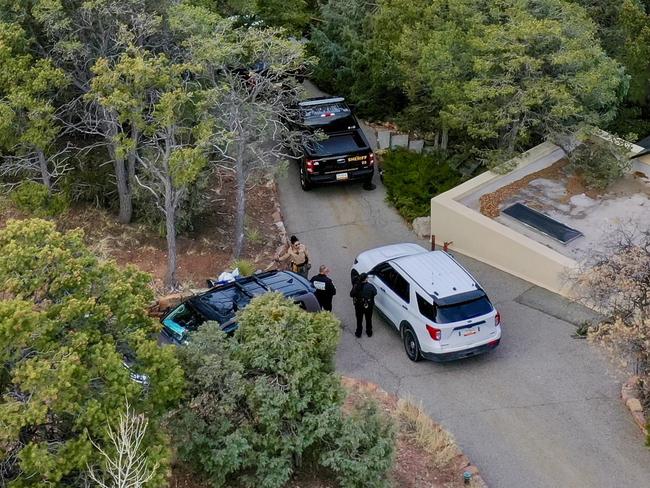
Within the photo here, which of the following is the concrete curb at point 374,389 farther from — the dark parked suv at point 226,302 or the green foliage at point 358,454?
the green foliage at point 358,454

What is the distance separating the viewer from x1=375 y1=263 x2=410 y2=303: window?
1345 cm

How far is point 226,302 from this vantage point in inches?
509

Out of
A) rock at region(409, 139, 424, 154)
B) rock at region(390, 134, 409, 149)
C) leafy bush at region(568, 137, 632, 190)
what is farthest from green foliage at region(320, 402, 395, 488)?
rock at region(390, 134, 409, 149)

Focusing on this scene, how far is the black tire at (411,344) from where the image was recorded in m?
13.2

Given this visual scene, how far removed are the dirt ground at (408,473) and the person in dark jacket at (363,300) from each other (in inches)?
87.9

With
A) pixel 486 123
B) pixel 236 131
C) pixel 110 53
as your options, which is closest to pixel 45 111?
pixel 110 53

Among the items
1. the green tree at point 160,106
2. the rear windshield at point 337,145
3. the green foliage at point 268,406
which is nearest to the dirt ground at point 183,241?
the green tree at point 160,106

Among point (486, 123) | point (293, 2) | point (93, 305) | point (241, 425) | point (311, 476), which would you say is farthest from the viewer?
point (293, 2)

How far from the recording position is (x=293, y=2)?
24188mm

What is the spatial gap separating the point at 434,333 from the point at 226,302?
346cm

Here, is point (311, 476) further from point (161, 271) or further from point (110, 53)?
point (110, 53)

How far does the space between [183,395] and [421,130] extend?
14.3 meters

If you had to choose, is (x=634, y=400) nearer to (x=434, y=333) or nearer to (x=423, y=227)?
(x=434, y=333)

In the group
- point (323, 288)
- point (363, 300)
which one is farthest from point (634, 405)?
point (323, 288)
